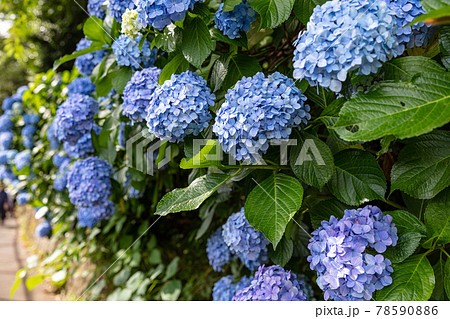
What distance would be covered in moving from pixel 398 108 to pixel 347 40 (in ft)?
0.53

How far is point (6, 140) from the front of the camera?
11.5ft

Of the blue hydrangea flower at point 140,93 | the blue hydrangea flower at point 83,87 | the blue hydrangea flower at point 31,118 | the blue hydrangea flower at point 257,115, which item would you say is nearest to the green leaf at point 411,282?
the blue hydrangea flower at point 257,115

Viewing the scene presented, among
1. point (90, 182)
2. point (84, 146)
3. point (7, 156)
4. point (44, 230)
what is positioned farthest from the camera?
point (7, 156)

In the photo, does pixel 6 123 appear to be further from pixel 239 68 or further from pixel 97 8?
pixel 239 68

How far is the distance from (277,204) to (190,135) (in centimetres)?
33

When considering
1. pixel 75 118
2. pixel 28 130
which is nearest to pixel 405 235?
pixel 75 118

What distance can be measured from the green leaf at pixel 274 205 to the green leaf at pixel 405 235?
23cm

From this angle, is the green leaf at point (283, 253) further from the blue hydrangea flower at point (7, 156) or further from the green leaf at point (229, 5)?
the blue hydrangea flower at point (7, 156)

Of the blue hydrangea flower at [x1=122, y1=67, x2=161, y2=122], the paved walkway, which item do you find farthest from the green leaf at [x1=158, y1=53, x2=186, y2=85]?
the paved walkway

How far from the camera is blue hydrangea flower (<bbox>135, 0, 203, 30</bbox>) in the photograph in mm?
957

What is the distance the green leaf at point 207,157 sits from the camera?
94 centimetres

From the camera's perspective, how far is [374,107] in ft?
2.55

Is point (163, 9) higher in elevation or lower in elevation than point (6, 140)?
higher
